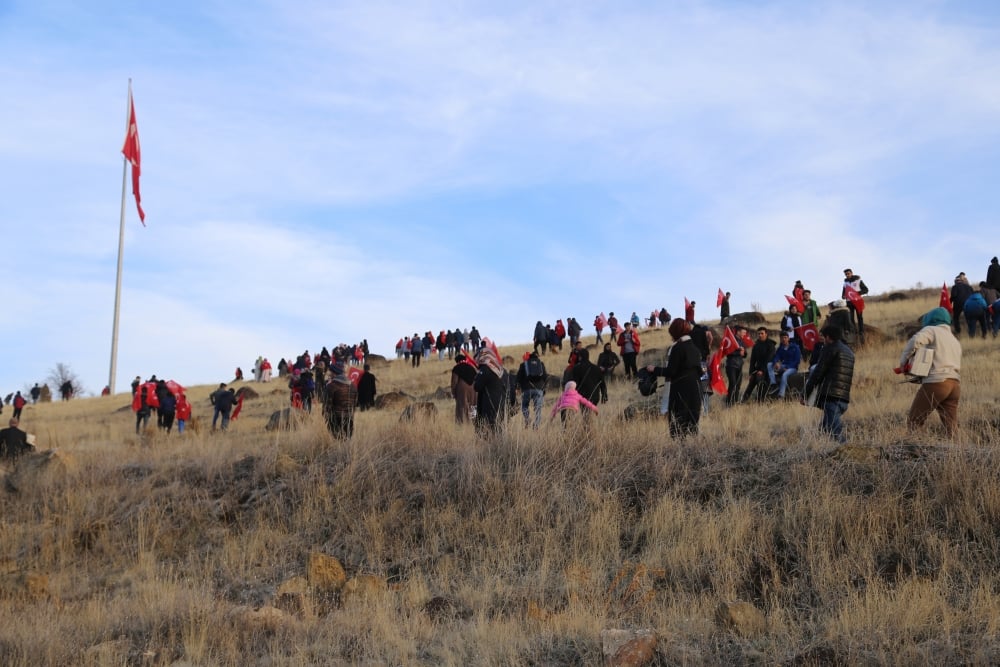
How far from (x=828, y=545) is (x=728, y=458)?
6.87ft

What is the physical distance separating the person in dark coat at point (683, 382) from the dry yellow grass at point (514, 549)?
1.20 feet

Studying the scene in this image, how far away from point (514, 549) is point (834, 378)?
4.17 m

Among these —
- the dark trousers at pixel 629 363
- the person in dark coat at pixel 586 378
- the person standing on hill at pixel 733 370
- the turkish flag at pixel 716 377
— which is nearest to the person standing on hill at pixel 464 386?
the person in dark coat at pixel 586 378

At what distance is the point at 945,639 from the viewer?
213 inches

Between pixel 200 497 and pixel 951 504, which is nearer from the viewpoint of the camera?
pixel 951 504

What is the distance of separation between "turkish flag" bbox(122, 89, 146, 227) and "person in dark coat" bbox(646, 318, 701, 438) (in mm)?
33792

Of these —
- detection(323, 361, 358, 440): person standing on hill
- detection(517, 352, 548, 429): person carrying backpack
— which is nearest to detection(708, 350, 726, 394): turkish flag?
detection(517, 352, 548, 429): person carrying backpack

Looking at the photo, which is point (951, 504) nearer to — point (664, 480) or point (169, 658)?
point (664, 480)

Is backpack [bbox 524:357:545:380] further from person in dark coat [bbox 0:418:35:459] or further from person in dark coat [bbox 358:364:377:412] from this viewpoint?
person in dark coat [bbox 0:418:35:459]

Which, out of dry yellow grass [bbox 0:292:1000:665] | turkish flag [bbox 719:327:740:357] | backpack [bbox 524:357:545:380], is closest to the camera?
dry yellow grass [bbox 0:292:1000:665]

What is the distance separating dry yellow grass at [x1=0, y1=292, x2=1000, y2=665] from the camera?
6.05 m

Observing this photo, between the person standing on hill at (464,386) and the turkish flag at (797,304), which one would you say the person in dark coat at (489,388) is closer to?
the person standing on hill at (464,386)

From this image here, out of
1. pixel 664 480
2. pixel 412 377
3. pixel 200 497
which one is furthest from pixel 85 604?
pixel 412 377

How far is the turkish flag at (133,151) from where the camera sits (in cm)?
3884
